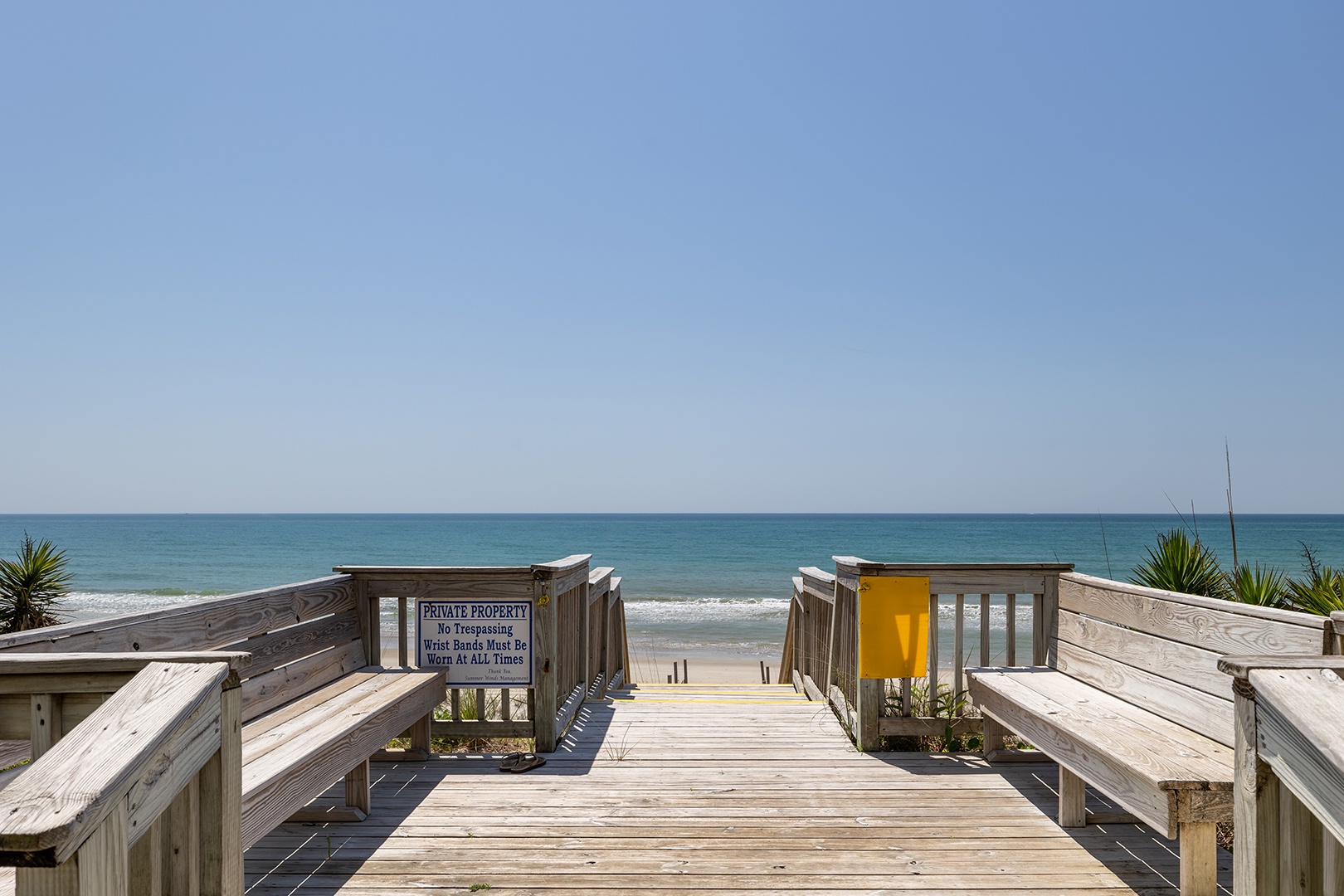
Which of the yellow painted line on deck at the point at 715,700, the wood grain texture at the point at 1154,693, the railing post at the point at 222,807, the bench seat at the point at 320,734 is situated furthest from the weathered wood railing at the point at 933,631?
the railing post at the point at 222,807

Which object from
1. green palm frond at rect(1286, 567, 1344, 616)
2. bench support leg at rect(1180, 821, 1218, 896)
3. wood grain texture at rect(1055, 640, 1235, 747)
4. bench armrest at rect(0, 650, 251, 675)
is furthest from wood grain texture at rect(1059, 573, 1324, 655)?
bench armrest at rect(0, 650, 251, 675)

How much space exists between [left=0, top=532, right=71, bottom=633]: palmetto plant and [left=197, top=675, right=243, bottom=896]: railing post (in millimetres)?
6970

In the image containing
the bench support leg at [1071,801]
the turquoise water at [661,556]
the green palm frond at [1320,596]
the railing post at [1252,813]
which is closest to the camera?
the railing post at [1252,813]

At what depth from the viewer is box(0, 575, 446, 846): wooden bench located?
2574mm

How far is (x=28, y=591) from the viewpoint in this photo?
7594mm

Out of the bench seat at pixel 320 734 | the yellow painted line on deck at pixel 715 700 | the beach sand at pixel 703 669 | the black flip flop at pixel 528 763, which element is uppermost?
the bench seat at pixel 320 734

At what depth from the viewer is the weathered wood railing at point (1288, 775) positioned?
1471 millimetres

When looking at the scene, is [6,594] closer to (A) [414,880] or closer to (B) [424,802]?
(B) [424,802]

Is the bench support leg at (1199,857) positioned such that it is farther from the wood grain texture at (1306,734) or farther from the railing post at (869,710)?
the railing post at (869,710)

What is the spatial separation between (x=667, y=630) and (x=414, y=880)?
47.8 ft

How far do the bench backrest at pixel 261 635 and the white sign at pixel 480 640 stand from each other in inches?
17.1

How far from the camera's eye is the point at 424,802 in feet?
12.2

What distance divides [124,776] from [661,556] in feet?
126

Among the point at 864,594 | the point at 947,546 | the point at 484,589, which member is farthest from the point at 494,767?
the point at 947,546
